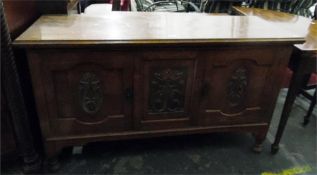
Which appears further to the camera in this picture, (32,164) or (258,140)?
(258,140)

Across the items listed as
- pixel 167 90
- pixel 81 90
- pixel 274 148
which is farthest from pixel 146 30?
pixel 274 148

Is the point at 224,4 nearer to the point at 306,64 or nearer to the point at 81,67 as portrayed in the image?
the point at 306,64

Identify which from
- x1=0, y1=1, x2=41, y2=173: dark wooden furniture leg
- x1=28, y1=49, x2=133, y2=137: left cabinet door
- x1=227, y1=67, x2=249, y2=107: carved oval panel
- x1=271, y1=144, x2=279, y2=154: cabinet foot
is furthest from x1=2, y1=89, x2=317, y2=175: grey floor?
x1=227, y1=67, x2=249, y2=107: carved oval panel

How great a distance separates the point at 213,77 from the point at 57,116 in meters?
0.79

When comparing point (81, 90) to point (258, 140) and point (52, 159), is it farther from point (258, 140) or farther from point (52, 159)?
point (258, 140)

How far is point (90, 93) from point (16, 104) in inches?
12.7

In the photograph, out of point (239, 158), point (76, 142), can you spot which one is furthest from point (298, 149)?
point (76, 142)

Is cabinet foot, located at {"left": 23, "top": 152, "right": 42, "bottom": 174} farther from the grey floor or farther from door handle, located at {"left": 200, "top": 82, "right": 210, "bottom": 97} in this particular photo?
door handle, located at {"left": 200, "top": 82, "right": 210, "bottom": 97}

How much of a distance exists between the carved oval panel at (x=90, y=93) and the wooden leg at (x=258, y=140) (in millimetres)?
944

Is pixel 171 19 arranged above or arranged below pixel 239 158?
above

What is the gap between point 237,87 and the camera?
137cm

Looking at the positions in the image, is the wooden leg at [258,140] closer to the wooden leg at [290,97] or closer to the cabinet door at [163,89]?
the wooden leg at [290,97]

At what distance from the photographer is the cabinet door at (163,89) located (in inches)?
47.6

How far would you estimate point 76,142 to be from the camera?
135cm
